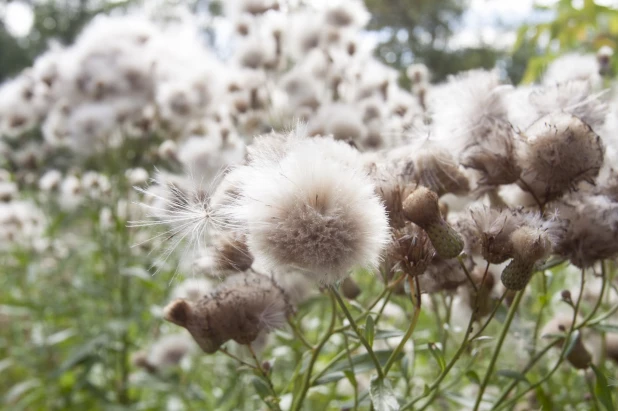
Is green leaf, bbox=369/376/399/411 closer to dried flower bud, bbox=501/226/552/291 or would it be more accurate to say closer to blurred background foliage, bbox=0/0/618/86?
dried flower bud, bbox=501/226/552/291

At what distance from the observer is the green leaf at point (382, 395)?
2.64ft

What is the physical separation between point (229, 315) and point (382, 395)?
0.91ft

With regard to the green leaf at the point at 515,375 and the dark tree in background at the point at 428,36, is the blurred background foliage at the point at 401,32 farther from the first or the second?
the green leaf at the point at 515,375

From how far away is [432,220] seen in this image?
82cm

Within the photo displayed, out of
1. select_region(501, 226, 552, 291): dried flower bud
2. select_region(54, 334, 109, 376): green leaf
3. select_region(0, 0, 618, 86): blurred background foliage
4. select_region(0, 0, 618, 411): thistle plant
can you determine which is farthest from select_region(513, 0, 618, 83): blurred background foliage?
select_region(0, 0, 618, 86): blurred background foliage

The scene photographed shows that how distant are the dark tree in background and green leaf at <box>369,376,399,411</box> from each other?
13.6 metres

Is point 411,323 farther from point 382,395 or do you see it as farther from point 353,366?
point 353,366

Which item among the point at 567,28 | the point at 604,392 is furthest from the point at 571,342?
the point at 567,28

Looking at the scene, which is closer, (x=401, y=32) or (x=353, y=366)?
(x=353, y=366)

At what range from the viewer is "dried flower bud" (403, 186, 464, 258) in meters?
0.81

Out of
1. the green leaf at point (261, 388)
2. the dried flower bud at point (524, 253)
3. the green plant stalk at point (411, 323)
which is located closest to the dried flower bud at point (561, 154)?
the dried flower bud at point (524, 253)

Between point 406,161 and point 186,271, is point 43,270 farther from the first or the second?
point 406,161

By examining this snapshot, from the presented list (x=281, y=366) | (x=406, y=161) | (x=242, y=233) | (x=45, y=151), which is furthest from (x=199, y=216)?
(x=45, y=151)

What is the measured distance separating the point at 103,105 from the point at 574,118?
204 cm
